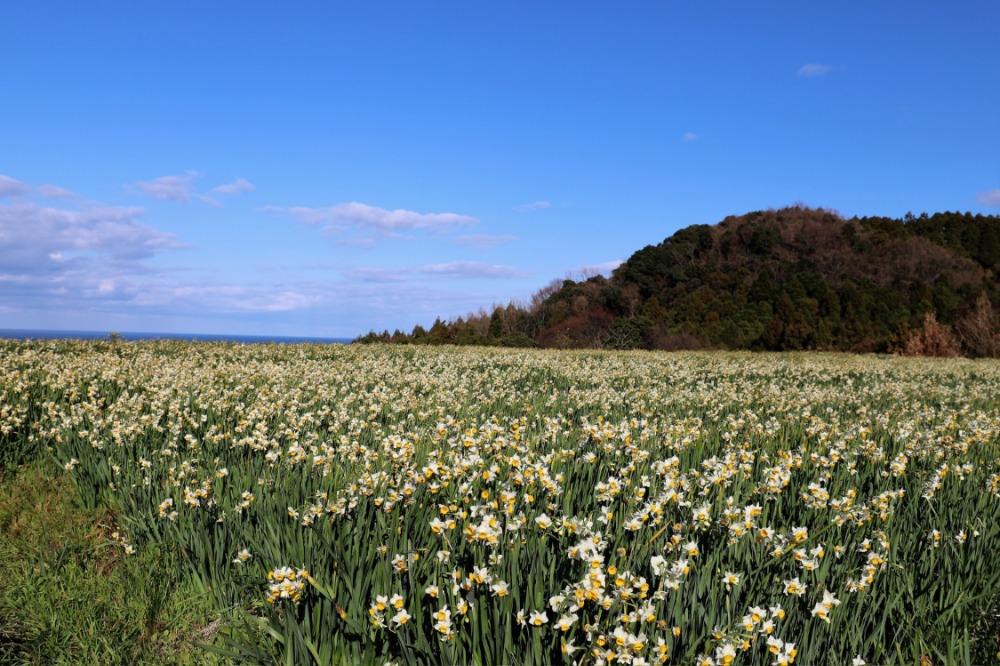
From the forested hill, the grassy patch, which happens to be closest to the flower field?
the grassy patch

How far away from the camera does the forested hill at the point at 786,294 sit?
126 ft

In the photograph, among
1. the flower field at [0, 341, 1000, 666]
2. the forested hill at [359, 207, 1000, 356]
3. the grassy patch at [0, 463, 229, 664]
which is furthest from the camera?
the forested hill at [359, 207, 1000, 356]

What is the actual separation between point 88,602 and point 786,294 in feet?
154

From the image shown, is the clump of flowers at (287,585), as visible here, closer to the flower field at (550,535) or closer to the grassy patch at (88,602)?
the flower field at (550,535)

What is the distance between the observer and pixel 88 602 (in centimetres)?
403

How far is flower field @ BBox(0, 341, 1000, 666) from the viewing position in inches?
109

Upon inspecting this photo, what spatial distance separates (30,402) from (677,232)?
63.7 meters

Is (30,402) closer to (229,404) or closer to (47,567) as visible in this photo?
(229,404)

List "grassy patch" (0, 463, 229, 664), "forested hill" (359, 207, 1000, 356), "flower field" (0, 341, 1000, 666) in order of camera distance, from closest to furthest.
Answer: "flower field" (0, 341, 1000, 666), "grassy patch" (0, 463, 229, 664), "forested hill" (359, 207, 1000, 356)

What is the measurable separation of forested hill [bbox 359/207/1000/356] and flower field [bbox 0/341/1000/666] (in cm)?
2812

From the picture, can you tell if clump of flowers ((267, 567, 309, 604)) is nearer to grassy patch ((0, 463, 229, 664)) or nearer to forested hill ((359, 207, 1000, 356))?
grassy patch ((0, 463, 229, 664))

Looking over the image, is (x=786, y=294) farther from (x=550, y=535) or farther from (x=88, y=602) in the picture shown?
(x=88, y=602)

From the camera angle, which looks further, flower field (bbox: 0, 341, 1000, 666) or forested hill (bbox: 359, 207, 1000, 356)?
forested hill (bbox: 359, 207, 1000, 356)

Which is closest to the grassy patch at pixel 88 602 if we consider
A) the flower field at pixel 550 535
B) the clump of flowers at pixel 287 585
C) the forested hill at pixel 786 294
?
the flower field at pixel 550 535
